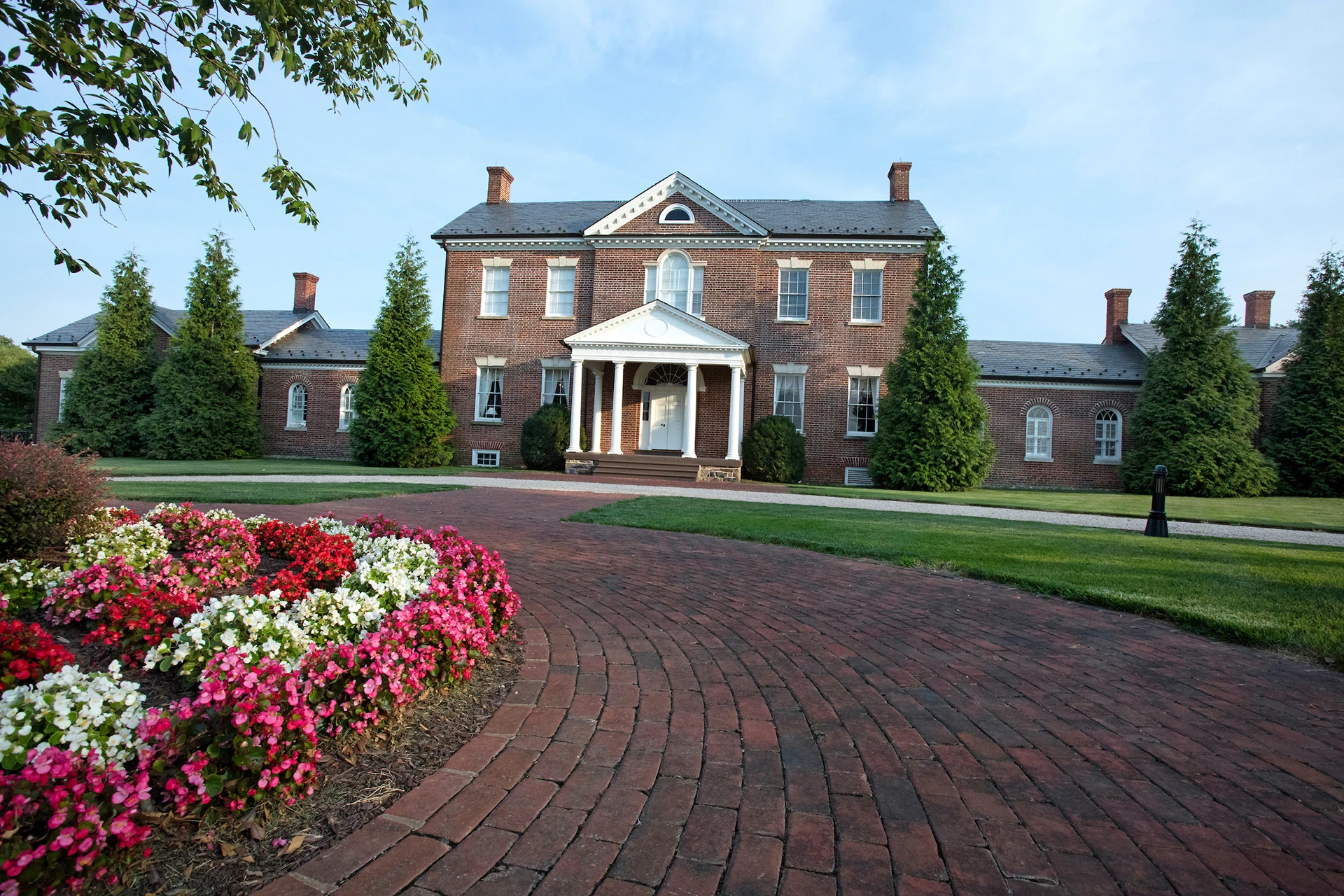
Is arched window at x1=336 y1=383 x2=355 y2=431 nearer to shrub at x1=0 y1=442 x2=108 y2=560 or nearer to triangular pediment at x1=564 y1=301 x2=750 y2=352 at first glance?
triangular pediment at x1=564 y1=301 x2=750 y2=352

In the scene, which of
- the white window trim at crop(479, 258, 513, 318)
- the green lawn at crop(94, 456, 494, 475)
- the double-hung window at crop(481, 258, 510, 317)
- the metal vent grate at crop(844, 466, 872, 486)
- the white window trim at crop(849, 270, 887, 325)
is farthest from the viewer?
the double-hung window at crop(481, 258, 510, 317)

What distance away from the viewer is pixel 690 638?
13.5 ft

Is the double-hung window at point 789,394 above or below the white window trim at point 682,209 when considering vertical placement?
below

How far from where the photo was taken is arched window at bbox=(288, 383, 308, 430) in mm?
26531

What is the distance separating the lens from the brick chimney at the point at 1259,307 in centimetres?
2905

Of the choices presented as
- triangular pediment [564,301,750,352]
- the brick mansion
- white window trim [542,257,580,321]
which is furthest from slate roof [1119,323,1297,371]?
white window trim [542,257,580,321]

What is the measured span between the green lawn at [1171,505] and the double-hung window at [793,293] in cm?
674

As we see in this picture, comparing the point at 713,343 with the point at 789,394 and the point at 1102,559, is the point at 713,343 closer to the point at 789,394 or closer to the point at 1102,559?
the point at 789,394

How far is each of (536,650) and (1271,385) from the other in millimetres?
29654

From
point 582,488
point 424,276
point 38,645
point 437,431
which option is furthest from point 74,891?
point 424,276

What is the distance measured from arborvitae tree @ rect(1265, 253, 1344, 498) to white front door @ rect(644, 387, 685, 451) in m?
19.3

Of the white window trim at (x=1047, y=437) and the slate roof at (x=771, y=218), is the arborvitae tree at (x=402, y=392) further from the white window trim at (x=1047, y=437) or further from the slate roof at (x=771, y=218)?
the white window trim at (x=1047, y=437)

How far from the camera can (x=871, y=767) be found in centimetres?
261

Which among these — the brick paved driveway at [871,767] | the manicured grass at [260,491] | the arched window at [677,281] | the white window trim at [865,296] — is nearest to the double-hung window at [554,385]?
the arched window at [677,281]
